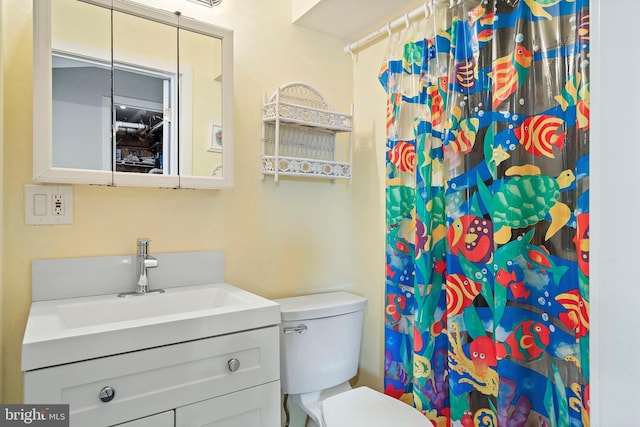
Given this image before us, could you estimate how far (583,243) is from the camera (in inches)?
40.3

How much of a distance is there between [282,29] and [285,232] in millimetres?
1015

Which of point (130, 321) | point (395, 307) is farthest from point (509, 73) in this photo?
point (130, 321)

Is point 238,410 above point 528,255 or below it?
below

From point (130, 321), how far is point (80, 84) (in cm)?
85

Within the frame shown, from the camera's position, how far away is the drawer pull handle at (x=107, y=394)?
998 mm

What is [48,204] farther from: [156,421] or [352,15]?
[352,15]

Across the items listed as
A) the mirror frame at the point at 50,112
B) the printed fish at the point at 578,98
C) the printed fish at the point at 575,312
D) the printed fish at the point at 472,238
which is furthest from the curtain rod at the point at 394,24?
the printed fish at the point at 575,312

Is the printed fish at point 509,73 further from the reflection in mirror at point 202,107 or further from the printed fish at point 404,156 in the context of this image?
the reflection in mirror at point 202,107

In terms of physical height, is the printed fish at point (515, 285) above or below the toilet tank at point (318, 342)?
above

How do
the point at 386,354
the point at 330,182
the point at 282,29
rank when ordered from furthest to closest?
the point at 330,182
the point at 282,29
the point at 386,354

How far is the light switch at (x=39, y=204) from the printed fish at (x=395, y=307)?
141 centimetres

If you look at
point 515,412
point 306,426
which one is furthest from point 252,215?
point 515,412
